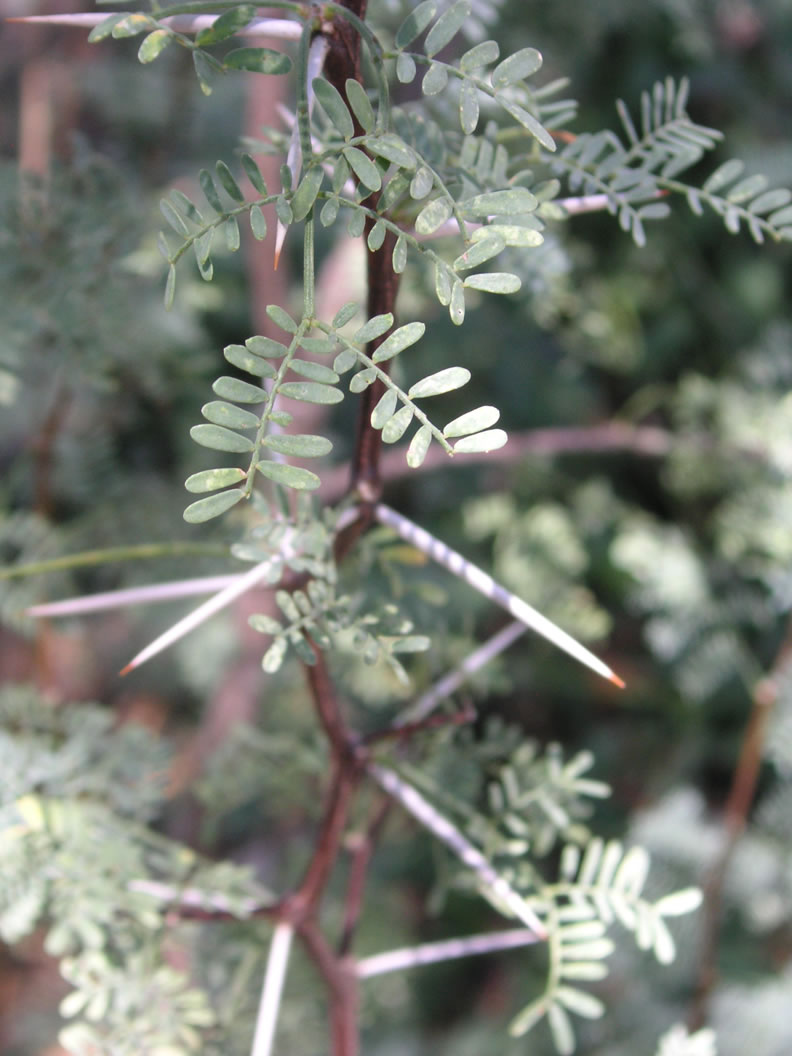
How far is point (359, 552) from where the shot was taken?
0.39m

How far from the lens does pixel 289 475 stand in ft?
0.73

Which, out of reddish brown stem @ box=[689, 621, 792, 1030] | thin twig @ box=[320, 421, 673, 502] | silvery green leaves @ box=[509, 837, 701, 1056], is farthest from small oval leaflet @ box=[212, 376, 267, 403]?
reddish brown stem @ box=[689, 621, 792, 1030]

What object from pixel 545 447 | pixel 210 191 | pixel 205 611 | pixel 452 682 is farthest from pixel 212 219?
pixel 545 447

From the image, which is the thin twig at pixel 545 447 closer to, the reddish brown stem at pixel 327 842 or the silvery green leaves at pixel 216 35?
the reddish brown stem at pixel 327 842

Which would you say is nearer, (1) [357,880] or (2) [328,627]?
(2) [328,627]

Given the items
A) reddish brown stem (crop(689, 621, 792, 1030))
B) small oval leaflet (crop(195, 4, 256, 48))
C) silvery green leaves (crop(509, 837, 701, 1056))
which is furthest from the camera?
reddish brown stem (crop(689, 621, 792, 1030))

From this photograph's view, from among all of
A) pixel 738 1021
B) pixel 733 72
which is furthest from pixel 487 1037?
pixel 733 72

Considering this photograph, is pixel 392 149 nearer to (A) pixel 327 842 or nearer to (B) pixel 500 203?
(B) pixel 500 203

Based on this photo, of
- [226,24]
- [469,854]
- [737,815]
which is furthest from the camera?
[737,815]

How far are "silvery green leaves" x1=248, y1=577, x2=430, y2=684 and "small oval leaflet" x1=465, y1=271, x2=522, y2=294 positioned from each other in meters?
0.10

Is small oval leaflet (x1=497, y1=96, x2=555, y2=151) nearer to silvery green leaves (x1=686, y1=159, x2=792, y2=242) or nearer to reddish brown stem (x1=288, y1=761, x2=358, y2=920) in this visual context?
silvery green leaves (x1=686, y1=159, x2=792, y2=242)

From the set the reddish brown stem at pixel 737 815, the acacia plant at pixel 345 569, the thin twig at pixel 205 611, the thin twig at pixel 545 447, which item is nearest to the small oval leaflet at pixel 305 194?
the acacia plant at pixel 345 569

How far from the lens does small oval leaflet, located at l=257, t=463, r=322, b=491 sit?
0.22 metres

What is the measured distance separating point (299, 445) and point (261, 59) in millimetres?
94
